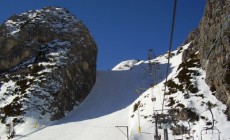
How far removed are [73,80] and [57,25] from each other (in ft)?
80.9

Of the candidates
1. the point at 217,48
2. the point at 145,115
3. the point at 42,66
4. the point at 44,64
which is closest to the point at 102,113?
the point at 145,115

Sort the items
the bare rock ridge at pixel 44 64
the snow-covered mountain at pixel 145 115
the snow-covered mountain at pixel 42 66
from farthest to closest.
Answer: the bare rock ridge at pixel 44 64 < the snow-covered mountain at pixel 42 66 < the snow-covered mountain at pixel 145 115

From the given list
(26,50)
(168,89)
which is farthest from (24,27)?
(168,89)

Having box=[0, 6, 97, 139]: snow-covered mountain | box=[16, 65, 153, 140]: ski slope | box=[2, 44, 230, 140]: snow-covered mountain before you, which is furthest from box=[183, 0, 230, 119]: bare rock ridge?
box=[0, 6, 97, 139]: snow-covered mountain

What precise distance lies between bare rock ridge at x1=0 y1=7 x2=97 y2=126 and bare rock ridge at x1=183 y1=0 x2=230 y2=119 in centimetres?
3069

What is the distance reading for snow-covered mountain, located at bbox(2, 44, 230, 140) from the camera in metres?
50.6

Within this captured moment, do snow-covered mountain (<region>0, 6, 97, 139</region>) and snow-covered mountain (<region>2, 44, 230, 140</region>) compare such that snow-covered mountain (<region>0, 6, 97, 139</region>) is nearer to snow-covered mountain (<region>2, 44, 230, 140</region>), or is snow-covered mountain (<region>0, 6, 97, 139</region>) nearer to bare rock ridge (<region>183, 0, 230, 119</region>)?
snow-covered mountain (<region>2, 44, 230, 140</region>)

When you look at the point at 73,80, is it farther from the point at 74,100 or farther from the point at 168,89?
the point at 168,89

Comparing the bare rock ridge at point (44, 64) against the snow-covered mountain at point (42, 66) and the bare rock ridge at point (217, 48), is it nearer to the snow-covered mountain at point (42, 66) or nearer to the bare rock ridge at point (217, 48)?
the snow-covered mountain at point (42, 66)

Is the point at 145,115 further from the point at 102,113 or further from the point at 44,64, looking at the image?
the point at 44,64

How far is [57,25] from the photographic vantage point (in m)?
99.1

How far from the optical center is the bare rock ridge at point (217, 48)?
5441cm

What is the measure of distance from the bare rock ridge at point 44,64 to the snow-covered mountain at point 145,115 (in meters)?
4.10

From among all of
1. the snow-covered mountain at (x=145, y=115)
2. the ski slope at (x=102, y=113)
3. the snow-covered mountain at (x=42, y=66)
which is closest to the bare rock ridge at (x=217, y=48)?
the snow-covered mountain at (x=145, y=115)
